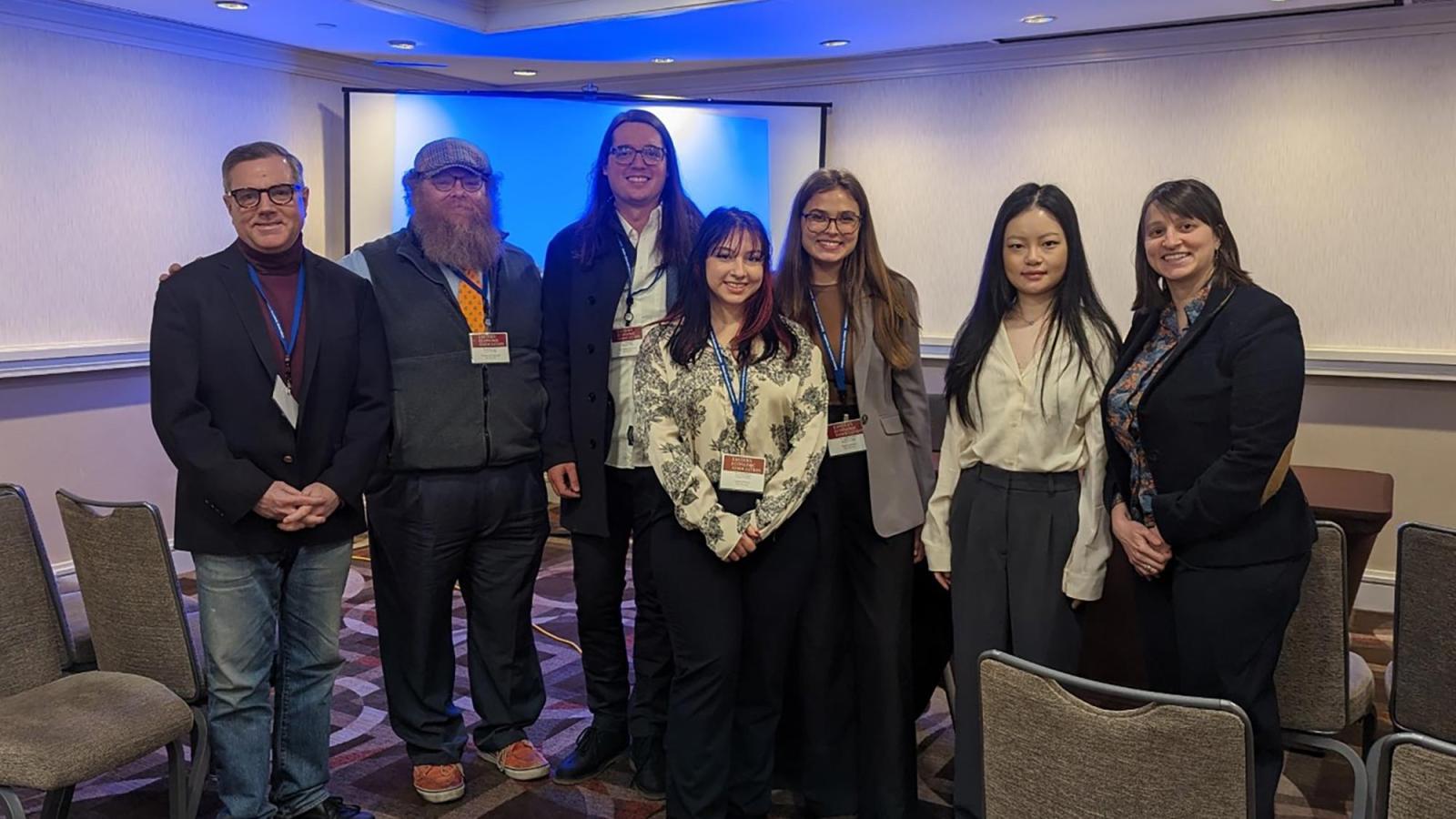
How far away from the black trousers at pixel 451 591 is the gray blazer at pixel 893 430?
96 cm

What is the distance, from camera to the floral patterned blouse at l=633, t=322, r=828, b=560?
2484 millimetres

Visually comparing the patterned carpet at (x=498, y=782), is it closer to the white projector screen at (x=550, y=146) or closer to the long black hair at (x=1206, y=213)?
the long black hair at (x=1206, y=213)

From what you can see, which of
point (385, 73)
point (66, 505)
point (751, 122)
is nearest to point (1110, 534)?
point (66, 505)

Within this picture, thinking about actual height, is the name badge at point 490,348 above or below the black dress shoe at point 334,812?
above

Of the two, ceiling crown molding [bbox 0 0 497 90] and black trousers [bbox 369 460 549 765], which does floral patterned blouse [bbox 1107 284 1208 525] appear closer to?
black trousers [bbox 369 460 549 765]

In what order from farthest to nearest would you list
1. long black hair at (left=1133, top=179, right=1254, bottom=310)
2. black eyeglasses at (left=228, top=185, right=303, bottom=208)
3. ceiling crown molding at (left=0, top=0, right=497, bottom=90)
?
ceiling crown molding at (left=0, top=0, right=497, bottom=90), black eyeglasses at (left=228, top=185, right=303, bottom=208), long black hair at (left=1133, top=179, right=1254, bottom=310)

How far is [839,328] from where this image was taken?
268 cm

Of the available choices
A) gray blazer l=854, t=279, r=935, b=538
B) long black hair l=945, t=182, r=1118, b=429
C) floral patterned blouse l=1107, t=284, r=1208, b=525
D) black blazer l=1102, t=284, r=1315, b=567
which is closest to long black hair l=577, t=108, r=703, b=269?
gray blazer l=854, t=279, r=935, b=538

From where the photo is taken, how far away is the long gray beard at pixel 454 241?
2844 mm


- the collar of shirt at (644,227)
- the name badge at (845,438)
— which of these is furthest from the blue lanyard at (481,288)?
the name badge at (845,438)

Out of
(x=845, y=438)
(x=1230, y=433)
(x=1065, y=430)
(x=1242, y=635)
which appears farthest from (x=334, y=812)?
(x=1230, y=433)

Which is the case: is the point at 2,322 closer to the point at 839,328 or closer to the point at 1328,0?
the point at 839,328

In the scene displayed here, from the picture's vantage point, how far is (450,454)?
2.83 m

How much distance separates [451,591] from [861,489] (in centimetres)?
113
